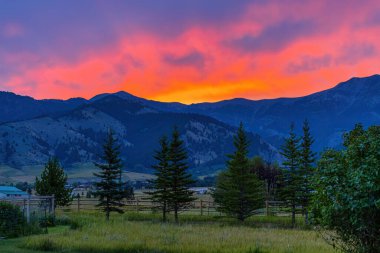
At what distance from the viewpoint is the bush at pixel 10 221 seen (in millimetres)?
27394

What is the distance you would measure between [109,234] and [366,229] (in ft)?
61.8

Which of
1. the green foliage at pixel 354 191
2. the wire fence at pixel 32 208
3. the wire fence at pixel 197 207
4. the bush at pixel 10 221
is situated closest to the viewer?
the green foliage at pixel 354 191

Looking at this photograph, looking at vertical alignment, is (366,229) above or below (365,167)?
below

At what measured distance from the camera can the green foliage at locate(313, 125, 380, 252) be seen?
33.7 feet

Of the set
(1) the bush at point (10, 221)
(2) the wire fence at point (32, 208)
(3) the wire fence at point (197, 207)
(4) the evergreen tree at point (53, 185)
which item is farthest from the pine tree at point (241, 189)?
(1) the bush at point (10, 221)

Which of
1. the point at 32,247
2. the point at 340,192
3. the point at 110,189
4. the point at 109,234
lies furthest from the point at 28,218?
the point at 340,192

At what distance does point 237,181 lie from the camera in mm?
45562

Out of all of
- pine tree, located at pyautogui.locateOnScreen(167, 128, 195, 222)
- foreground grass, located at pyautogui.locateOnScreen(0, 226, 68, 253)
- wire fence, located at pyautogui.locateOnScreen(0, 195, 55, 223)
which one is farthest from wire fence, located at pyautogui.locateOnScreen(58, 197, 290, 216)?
foreground grass, located at pyautogui.locateOnScreen(0, 226, 68, 253)

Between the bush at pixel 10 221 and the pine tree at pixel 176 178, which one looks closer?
the bush at pixel 10 221

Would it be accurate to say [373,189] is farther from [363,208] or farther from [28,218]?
[28,218]

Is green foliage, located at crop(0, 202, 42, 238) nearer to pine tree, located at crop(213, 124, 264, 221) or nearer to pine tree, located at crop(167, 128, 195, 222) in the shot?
pine tree, located at crop(167, 128, 195, 222)

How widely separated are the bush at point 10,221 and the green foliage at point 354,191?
20.7 meters

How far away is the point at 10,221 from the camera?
28.2 m

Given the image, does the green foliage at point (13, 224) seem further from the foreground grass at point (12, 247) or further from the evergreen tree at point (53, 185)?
the evergreen tree at point (53, 185)
